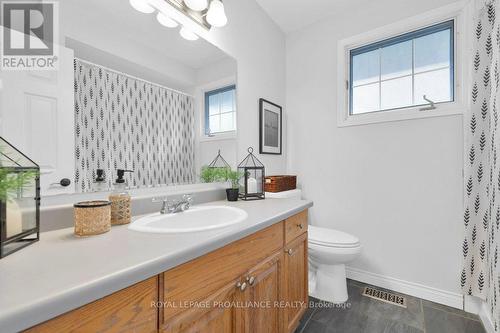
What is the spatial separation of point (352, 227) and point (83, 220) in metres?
2.06

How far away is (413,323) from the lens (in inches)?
59.1

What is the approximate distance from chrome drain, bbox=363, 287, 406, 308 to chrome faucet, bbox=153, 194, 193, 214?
1655 millimetres

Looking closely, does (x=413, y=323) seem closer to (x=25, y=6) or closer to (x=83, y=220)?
(x=83, y=220)

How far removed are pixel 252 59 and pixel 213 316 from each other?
1872 mm

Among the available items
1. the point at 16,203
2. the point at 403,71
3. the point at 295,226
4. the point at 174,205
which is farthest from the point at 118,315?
the point at 403,71

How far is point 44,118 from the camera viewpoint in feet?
2.69

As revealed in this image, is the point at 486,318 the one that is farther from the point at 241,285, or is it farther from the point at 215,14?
the point at 215,14

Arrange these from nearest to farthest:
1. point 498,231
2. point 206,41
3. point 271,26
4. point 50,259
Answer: point 50,259 → point 498,231 → point 206,41 → point 271,26

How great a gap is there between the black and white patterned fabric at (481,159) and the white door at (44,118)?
88.5 inches

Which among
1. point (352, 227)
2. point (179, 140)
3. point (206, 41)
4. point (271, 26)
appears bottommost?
point (352, 227)

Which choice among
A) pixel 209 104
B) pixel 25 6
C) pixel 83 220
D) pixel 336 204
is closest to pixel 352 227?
pixel 336 204

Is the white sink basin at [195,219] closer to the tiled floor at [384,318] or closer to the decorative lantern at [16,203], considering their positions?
the decorative lantern at [16,203]

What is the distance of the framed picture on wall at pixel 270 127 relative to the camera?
6.78 feet

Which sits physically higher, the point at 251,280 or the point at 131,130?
the point at 131,130
